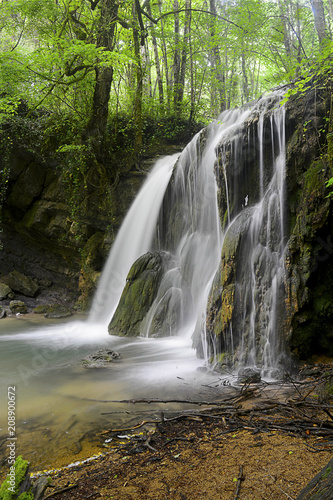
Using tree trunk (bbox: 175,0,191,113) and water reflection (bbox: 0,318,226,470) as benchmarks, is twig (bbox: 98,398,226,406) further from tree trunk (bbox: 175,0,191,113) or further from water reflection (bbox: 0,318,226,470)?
tree trunk (bbox: 175,0,191,113)

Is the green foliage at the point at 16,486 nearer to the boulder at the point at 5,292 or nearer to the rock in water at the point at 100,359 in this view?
the rock in water at the point at 100,359

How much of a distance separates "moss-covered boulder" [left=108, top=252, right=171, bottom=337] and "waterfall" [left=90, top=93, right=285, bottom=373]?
18 cm

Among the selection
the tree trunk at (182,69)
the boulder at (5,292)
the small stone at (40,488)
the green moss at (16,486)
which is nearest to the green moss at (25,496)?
the green moss at (16,486)

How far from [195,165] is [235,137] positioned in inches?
106

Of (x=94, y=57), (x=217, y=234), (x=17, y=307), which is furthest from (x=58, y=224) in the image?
(x=217, y=234)

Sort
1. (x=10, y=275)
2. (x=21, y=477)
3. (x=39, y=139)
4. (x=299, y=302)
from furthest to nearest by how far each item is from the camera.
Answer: (x=10, y=275), (x=39, y=139), (x=299, y=302), (x=21, y=477)

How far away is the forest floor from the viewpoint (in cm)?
219

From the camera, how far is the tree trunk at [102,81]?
11273mm

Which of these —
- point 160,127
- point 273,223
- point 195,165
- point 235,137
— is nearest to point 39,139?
point 160,127

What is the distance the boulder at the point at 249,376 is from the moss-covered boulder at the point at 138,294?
4145 millimetres

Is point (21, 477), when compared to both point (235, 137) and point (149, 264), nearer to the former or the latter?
point (235, 137)

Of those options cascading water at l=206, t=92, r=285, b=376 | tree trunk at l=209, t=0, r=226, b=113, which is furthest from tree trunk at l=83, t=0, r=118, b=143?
cascading water at l=206, t=92, r=285, b=376

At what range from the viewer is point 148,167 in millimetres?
12586

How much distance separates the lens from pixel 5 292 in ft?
43.2
